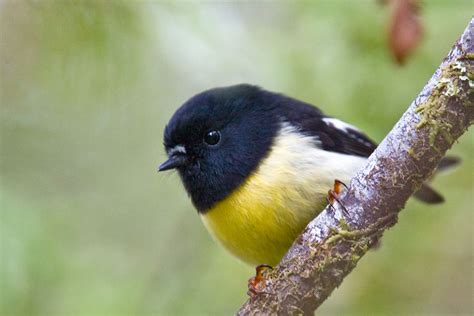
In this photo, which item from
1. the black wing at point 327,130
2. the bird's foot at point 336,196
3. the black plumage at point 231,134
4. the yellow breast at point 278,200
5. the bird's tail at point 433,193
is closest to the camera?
the bird's foot at point 336,196

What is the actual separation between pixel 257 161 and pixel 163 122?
8.13 ft

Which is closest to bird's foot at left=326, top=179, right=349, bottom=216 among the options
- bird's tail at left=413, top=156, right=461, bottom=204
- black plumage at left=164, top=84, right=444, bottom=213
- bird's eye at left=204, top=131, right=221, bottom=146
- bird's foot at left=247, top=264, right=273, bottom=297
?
bird's foot at left=247, top=264, right=273, bottom=297

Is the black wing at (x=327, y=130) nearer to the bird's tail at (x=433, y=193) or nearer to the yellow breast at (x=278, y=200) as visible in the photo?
the yellow breast at (x=278, y=200)

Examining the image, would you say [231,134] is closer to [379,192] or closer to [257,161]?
[257,161]

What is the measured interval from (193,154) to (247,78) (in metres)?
1.32

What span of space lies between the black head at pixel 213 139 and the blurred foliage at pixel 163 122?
0.42m

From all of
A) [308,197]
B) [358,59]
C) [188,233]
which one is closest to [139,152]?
[188,233]

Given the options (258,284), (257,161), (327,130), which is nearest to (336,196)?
(258,284)

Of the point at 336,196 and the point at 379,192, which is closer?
the point at 379,192

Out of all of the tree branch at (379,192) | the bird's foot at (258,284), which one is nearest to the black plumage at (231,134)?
the bird's foot at (258,284)

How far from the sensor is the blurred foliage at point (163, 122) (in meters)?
3.47

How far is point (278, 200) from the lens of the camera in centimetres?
300

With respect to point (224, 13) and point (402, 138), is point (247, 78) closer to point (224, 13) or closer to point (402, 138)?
point (224, 13)

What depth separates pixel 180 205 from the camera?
18.4 ft
